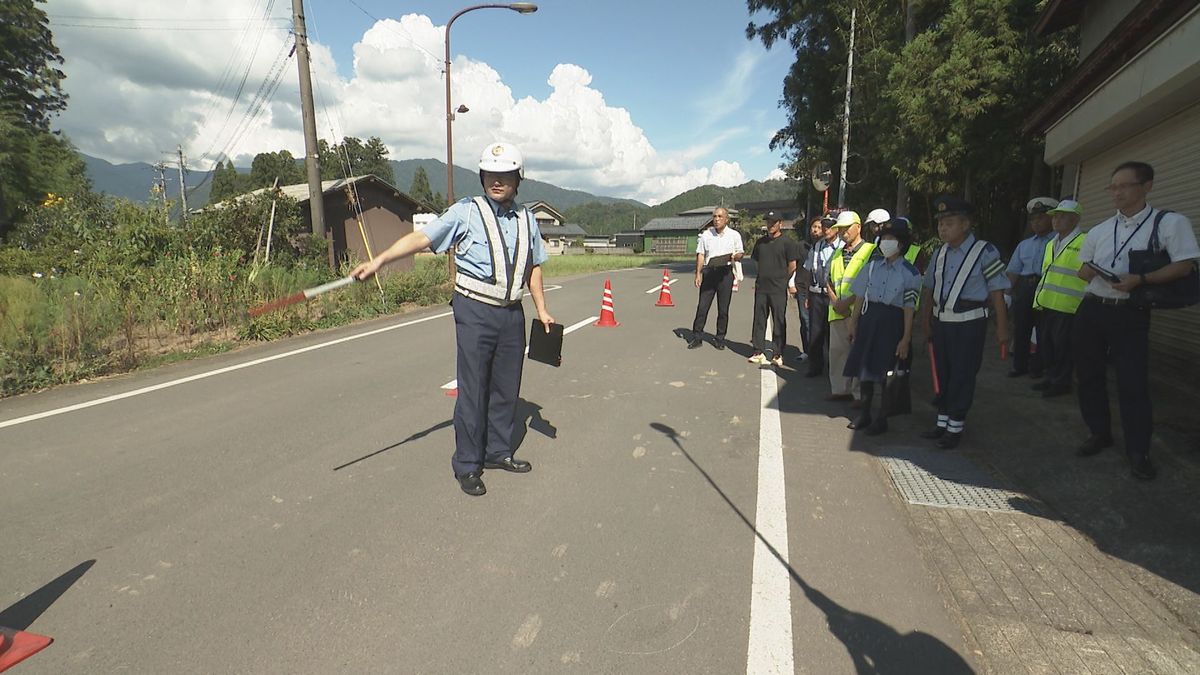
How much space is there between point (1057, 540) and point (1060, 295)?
10.2 feet

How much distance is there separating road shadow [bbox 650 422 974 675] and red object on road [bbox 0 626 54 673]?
3.07 meters

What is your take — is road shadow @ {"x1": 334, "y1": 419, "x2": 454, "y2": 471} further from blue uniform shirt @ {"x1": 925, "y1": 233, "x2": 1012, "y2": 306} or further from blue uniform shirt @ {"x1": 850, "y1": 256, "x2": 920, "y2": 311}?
blue uniform shirt @ {"x1": 925, "y1": 233, "x2": 1012, "y2": 306}

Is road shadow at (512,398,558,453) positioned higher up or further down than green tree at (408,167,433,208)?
further down

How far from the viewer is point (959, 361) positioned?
4180 mm

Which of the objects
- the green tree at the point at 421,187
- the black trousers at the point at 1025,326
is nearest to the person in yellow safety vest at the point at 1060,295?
the black trousers at the point at 1025,326

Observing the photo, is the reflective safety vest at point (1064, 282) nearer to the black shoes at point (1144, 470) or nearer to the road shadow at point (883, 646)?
the black shoes at point (1144, 470)

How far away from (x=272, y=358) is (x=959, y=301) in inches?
303

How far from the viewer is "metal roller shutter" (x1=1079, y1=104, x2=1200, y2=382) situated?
224 inches

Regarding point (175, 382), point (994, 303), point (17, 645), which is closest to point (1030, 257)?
point (994, 303)

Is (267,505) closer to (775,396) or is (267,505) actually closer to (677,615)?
(677,615)

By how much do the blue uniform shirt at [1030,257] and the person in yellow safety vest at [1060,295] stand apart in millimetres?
609

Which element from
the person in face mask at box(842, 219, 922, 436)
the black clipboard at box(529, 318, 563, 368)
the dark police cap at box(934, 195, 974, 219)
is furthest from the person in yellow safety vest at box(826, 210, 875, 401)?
the black clipboard at box(529, 318, 563, 368)

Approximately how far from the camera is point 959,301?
13.6 ft

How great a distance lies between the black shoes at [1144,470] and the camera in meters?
3.48
